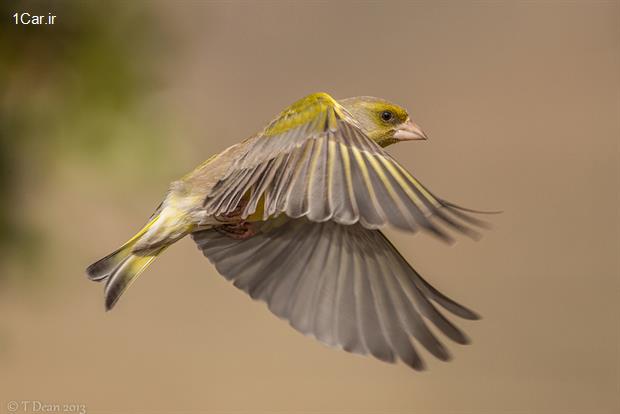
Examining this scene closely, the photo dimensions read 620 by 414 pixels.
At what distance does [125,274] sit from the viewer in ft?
3.84

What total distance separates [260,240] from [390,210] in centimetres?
52

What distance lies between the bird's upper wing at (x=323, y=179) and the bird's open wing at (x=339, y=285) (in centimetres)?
18

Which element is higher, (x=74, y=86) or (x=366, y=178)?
(x=74, y=86)

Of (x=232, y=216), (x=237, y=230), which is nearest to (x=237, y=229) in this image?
(x=237, y=230)

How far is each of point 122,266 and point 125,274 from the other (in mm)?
18

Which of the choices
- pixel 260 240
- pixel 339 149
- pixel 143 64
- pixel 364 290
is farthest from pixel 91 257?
pixel 339 149

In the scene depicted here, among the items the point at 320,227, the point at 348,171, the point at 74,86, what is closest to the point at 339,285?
the point at 320,227

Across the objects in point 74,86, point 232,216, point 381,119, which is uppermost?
point 74,86

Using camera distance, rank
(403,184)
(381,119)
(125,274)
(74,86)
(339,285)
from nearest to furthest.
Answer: (403,184) < (125,274) < (339,285) < (381,119) < (74,86)

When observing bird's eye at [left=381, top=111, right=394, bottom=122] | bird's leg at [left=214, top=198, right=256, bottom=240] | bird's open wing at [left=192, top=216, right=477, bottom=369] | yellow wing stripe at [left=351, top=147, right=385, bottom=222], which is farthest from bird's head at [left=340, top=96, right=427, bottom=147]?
yellow wing stripe at [left=351, top=147, right=385, bottom=222]

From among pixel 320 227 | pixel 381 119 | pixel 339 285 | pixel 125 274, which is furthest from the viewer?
pixel 381 119

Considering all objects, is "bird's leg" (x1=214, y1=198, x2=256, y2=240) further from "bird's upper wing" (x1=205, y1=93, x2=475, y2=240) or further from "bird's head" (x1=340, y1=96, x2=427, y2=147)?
"bird's head" (x1=340, y1=96, x2=427, y2=147)

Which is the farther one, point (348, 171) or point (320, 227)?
point (320, 227)

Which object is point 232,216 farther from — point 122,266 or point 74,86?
point 74,86
